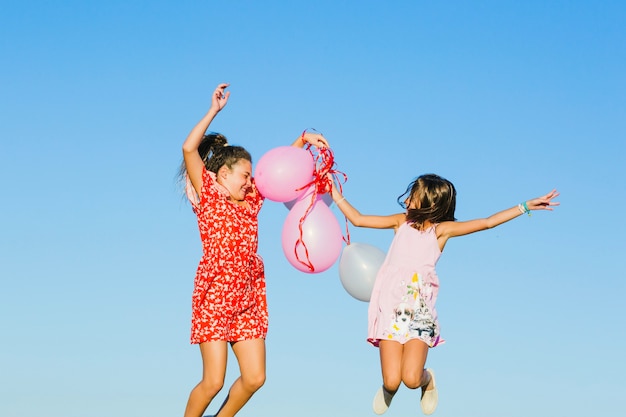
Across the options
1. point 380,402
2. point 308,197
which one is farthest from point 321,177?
point 380,402

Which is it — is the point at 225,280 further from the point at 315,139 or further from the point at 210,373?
the point at 315,139

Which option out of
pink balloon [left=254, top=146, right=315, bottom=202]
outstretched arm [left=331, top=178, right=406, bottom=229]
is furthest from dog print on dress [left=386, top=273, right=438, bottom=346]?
pink balloon [left=254, top=146, right=315, bottom=202]

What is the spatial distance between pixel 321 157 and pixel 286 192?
1.82 ft

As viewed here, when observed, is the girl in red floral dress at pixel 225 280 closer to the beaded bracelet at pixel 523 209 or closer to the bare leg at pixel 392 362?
the bare leg at pixel 392 362

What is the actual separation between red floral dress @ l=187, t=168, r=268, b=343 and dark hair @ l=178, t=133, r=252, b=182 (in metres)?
0.14

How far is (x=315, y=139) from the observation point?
313 inches

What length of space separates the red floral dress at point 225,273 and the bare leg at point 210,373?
73 mm

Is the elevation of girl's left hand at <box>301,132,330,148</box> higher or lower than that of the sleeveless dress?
higher

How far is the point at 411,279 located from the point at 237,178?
1785 mm

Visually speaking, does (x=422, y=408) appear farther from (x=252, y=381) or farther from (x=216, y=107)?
(x=216, y=107)

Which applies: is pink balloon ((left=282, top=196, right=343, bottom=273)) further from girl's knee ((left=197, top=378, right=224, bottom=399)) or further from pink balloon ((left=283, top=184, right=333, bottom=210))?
girl's knee ((left=197, top=378, right=224, bottom=399))

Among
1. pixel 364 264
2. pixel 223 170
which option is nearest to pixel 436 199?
pixel 364 264

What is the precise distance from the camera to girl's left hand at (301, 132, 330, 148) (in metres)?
7.91

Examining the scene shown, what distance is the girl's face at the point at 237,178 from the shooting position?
24.9ft
